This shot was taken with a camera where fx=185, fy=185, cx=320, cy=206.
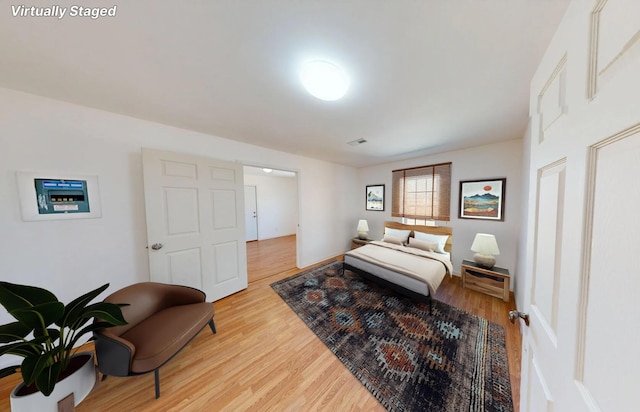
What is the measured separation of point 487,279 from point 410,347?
70.2 inches

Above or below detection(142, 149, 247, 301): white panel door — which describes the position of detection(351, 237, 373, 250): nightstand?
below

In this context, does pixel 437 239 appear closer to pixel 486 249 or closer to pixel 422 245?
pixel 422 245

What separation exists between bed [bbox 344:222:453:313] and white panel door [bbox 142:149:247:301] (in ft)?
6.14

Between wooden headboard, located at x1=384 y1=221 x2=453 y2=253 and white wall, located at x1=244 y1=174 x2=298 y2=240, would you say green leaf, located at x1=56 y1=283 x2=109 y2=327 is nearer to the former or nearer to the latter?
wooden headboard, located at x1=384 y1=221 x2=453 y2=253

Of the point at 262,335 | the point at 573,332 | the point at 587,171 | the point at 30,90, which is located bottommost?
the point at 262,335

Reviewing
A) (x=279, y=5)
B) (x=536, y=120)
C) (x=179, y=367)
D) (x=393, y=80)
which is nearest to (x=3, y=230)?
(x=179, y=367)

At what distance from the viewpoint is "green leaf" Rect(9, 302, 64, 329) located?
3.08 ft

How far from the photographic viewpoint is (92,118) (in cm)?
183

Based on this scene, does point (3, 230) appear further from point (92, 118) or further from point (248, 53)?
point (248, 53)

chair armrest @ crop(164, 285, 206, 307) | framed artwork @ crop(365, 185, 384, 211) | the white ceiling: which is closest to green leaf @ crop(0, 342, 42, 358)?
chair armrest @ crop(164, 285, 206, 307)

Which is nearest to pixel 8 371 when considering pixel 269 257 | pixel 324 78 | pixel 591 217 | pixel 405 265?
pixel 324 78

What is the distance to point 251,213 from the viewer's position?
5.93 meters

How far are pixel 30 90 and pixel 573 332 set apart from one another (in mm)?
3539

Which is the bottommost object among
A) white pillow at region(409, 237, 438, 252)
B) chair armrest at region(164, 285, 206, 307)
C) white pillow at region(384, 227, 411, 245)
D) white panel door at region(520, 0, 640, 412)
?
chair armrest at region(164, 285, 206, 307)
